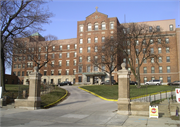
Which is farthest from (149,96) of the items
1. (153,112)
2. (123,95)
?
(153,112)

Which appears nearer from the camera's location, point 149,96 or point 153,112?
point 153,112

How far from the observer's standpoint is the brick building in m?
54.5

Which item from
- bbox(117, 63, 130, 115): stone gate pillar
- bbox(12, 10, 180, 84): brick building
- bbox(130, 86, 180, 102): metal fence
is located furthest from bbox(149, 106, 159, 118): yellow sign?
bbox(12, 10, 180, 84): brick building

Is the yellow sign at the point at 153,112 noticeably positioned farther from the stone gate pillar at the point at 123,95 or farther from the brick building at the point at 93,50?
the brick building at the point at 93,50

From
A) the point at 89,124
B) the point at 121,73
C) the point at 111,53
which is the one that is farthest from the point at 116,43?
the point at 89,124

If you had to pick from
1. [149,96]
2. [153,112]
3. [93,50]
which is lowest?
[153,112]

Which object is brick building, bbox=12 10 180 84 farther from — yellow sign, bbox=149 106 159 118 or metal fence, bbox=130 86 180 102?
yellow sign, bbox=149 106 159 118

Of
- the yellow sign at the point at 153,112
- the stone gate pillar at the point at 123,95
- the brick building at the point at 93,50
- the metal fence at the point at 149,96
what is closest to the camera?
A: the yellow sign at the point at 153,112

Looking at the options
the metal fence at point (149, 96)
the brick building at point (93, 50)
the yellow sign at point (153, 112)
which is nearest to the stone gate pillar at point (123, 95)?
the yellow sign at point (153, 112)

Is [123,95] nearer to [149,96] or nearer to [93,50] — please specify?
[149,96]

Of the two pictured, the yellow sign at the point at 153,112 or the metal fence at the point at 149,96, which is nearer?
the yellow sign at the point at 153,112

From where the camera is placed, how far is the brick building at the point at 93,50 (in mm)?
54531

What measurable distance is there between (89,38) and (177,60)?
1134 inches

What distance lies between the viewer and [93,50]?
185ft
